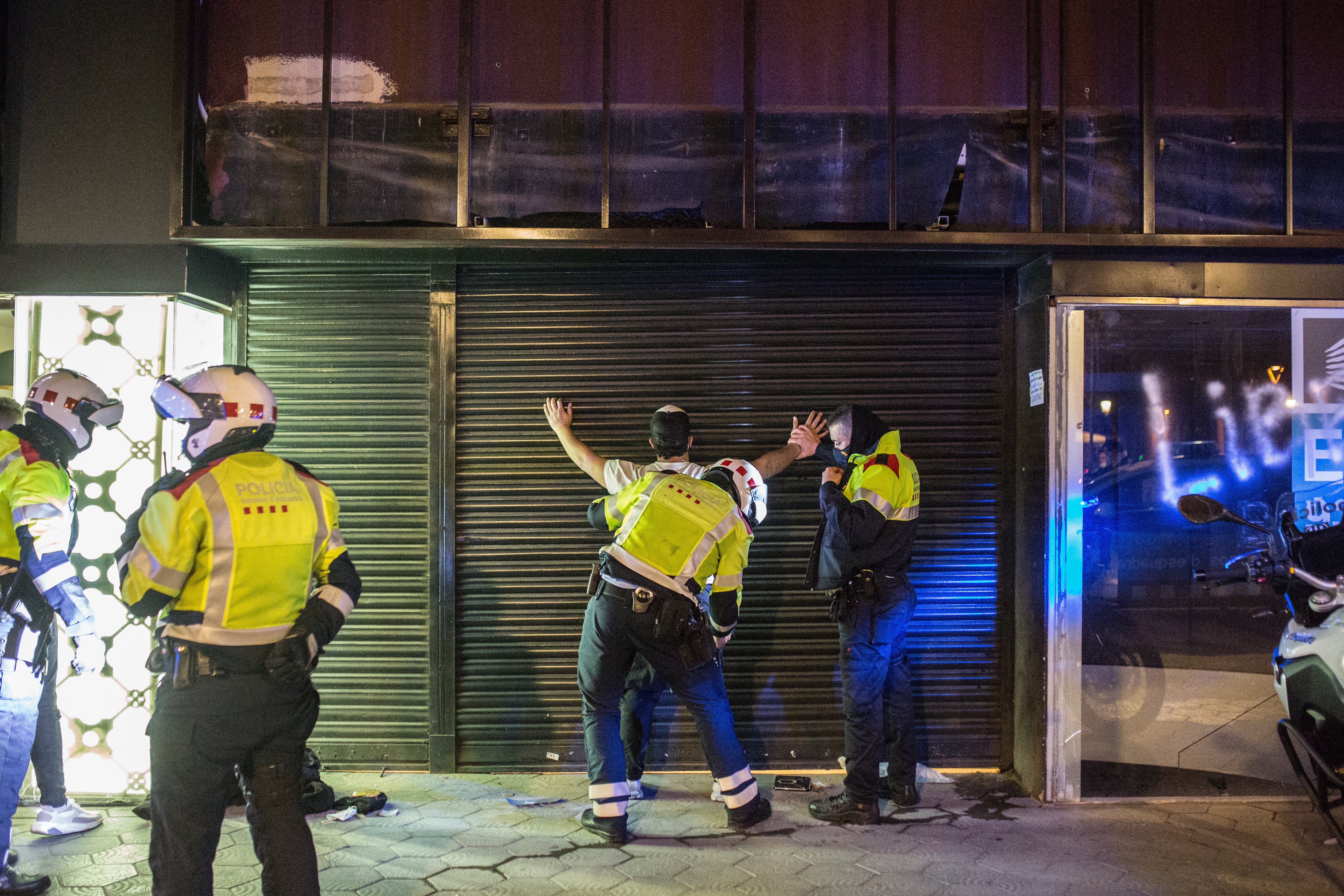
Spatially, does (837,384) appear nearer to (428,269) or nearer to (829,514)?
(829,514)

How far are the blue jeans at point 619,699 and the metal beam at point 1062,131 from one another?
11.2ft

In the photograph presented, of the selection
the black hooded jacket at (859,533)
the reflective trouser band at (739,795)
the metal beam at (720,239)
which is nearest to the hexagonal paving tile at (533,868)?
the reflective trouser band at (739,795)

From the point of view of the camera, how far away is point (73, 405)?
4691 millimetres

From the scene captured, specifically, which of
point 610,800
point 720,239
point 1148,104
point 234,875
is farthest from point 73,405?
point 1148,104

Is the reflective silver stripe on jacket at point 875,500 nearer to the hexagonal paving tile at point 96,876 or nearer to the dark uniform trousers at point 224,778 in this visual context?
the dark uniform trousers at point 224,778

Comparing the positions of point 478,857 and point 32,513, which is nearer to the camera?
point 32,513

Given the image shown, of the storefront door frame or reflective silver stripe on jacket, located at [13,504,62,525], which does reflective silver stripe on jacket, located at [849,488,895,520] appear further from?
reflective silver stripe on jacket, located at [13,504,62,525]

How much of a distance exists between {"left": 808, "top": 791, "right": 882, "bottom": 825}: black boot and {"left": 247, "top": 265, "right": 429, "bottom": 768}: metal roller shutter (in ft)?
8.72

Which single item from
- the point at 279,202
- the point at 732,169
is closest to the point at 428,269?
the point at 279,202

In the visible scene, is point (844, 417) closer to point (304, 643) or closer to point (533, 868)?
point (533, 868)

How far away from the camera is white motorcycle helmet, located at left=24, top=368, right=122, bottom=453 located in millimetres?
4656

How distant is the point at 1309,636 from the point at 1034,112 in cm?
333

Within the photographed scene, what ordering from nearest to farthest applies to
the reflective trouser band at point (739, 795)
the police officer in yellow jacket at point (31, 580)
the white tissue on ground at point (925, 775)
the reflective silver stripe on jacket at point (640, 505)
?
the police officer in yellow jacket at point (31, 580)
the reflective silver stripe on jacket at point (640, 505)
the reflective trouser band at point (739, 795)
the white tissue on ground at point (925, 775)

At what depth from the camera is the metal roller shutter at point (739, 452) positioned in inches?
241
